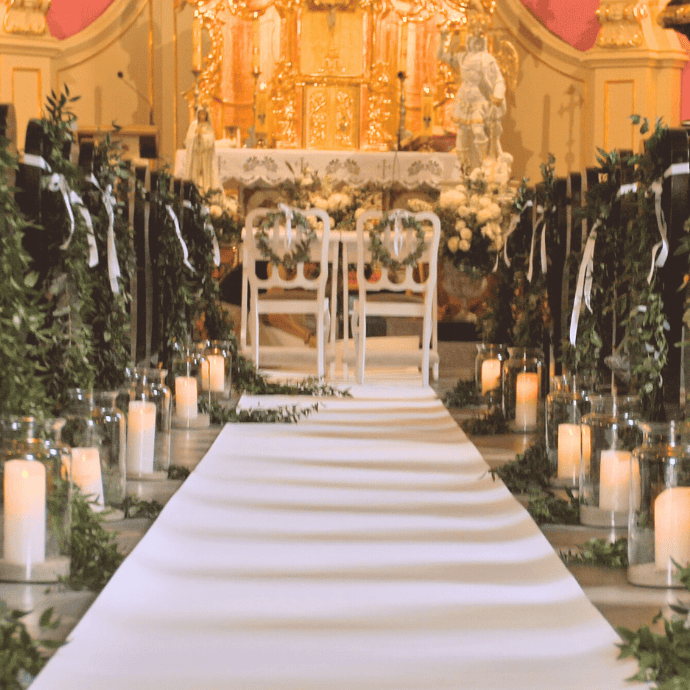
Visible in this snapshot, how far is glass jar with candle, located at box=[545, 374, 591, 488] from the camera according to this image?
11.4ft

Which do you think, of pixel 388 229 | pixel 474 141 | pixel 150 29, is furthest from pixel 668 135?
pixel 150 29

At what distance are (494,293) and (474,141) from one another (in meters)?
3.54

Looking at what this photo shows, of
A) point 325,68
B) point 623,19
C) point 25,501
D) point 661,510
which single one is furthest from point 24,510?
point 623,19

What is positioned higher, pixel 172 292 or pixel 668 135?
pixel 668 135

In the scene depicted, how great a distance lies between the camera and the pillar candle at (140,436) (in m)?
3.50

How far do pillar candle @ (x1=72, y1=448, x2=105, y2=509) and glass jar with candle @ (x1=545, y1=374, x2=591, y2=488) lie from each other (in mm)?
1353

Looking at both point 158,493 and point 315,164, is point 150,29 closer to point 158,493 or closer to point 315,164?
point 315,164

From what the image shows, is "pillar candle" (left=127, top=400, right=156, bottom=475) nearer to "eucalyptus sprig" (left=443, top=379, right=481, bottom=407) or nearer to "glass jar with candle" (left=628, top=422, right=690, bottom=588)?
"glass jar with candle" (left=628, top=422, right=690, bottom=588)

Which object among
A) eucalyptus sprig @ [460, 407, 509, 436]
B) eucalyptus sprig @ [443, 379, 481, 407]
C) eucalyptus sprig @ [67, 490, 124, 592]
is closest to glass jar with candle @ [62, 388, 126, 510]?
eucalyptus sprig @ [67, 490, 124, 592]

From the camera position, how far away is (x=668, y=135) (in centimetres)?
310

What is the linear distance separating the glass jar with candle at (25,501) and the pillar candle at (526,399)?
2339mm

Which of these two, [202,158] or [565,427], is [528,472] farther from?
[202,158]

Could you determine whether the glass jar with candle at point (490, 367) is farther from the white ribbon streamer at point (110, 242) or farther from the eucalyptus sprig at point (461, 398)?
the white ribbon streamer at point (110, 242)

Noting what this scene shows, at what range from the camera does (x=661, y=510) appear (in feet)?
8.00
